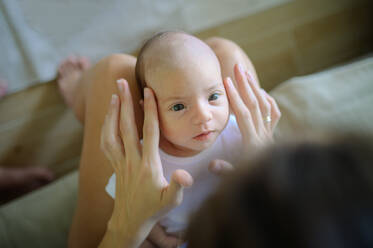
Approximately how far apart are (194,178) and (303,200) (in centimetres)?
55

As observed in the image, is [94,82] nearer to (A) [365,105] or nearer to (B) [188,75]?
(B) [188,75]

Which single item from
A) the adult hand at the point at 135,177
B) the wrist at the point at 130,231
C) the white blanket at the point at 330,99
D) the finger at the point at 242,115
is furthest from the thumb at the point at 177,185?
the white blanket at the point at 330,99

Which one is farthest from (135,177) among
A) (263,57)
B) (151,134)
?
(263,57)

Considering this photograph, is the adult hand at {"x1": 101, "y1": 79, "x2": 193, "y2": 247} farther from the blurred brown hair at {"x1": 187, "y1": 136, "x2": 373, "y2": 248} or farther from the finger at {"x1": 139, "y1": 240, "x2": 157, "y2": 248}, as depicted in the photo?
the blurred brown hair at {"x1": 187, "y1": 136, "x2": 373, "y2": 248}

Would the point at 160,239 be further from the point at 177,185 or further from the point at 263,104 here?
the point at 263,104

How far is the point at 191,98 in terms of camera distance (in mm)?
696

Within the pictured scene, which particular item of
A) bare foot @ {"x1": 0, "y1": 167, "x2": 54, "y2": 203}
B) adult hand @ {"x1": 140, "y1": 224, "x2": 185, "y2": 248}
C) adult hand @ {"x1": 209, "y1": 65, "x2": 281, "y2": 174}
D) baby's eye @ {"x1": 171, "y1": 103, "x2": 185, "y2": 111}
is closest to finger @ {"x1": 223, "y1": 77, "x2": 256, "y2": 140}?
adult hand @ {"x1": 209, "y1": 65, "x2": 281, "y2": 174}

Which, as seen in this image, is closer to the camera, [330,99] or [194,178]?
[194,178]

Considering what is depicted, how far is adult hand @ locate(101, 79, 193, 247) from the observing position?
24.7 inches

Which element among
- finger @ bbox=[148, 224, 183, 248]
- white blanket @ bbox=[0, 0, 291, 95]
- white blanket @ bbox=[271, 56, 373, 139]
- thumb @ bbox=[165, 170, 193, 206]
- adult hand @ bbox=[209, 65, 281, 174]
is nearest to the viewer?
thumb @ bbox=[165, 170, 193, 206]

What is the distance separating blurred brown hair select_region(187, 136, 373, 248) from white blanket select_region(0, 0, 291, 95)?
1153 mm

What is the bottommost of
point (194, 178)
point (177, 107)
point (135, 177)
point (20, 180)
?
point (20, 180)

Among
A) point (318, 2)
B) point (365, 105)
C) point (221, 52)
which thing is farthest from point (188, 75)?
point (318, 2)

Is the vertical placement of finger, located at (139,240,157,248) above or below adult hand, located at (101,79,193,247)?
below
